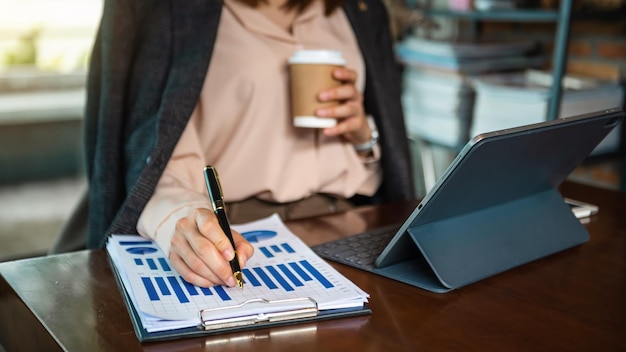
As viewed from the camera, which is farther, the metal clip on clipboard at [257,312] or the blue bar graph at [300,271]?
the blue bar graph at [300,271]

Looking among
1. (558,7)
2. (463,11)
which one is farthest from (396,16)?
(558,7)

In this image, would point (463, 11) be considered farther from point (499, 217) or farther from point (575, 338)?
point (575, 338)

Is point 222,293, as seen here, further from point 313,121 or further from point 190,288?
point 313,121

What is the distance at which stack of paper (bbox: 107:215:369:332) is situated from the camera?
82 centimetres

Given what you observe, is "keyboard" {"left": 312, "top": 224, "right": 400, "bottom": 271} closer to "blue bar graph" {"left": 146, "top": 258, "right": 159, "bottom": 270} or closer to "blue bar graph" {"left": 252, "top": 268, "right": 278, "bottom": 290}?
"blue bar graph" {"left": 252, "top": 268, "right": 278, "bottom": 290}

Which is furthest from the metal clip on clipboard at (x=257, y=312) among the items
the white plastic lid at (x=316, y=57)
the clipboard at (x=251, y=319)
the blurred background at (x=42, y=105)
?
the blurred background at (x=42, y=105)

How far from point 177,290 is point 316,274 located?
175mm

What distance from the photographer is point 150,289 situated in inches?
35.0

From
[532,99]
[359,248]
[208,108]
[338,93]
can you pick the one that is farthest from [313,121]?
[532,99]

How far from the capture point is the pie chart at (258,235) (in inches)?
43.3

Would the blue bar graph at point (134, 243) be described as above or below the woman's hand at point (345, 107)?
below

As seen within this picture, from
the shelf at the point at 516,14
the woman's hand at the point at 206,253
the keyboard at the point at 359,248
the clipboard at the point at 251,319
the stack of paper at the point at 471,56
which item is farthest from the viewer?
the stack of paper at the point at 471,56

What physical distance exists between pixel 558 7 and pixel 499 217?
53.3 inches

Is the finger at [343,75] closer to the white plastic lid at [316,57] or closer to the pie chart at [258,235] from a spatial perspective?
the white plastic lid at [316,57]
